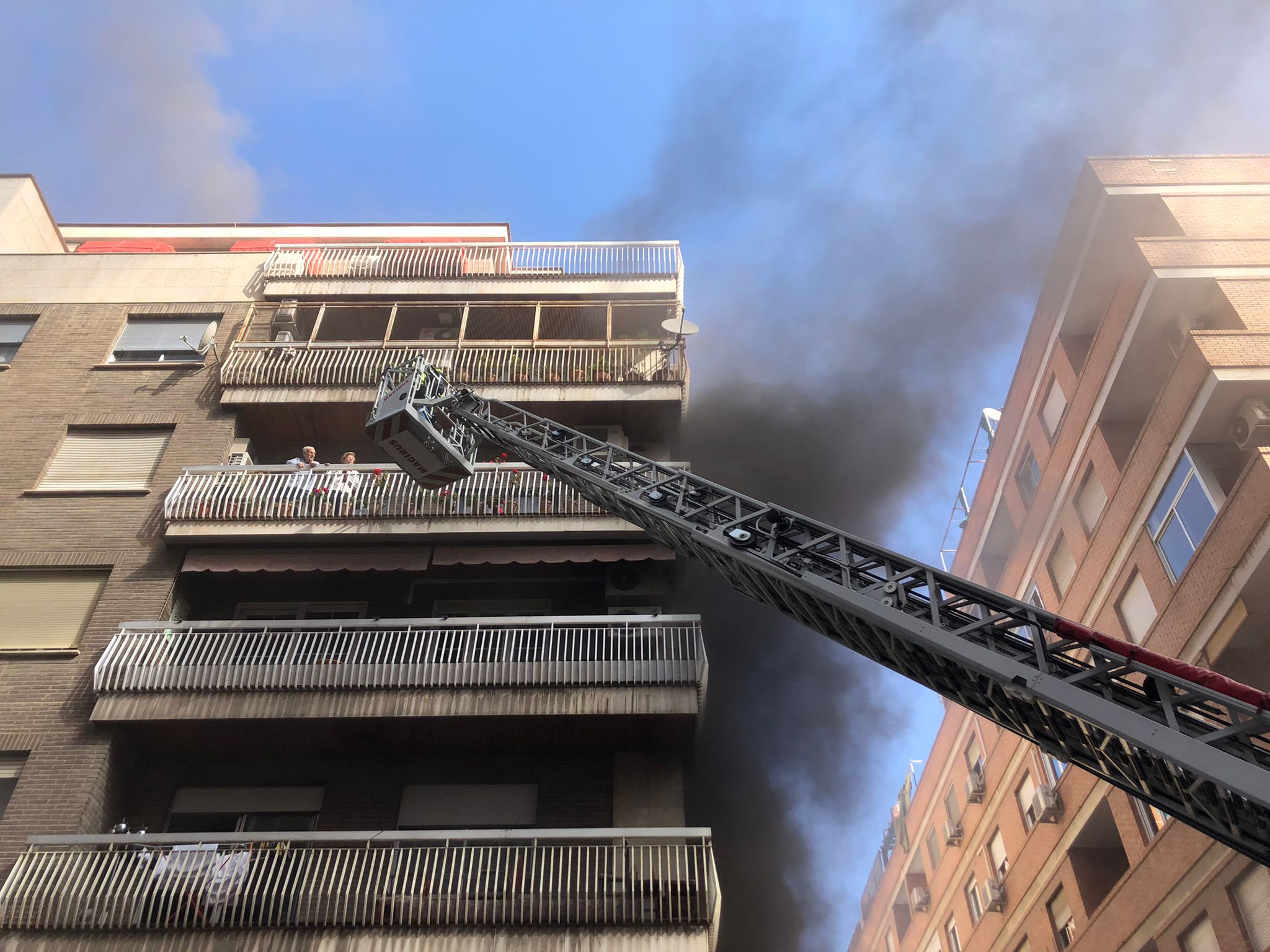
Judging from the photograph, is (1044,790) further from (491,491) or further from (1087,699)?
(1087,699)

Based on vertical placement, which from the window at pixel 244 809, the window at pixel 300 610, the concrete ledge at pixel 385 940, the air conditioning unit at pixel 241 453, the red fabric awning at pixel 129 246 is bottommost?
the concrete ledge at pixel 385 940

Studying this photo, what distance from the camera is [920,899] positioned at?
101 feet

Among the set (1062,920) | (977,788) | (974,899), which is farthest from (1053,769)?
(974,899)

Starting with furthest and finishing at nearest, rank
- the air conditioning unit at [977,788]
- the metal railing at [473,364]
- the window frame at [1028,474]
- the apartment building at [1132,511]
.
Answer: the air conditioning unit at [977,788]
the window frame at [1028,474]
the metal railing at [473,364]
the apartment building at [1132,511]

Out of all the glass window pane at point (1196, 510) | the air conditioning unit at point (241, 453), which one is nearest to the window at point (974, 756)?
the glass window pane at point (1196, 510)

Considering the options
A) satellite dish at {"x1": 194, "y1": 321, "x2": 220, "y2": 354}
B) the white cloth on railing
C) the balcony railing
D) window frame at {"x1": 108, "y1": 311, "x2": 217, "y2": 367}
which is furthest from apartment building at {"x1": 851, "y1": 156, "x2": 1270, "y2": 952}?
window frame at {"x1": 108, "y1": 311, "x2": 217, "y2": 367}

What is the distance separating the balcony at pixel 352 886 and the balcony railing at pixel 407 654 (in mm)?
1830

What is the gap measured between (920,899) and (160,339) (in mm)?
29124

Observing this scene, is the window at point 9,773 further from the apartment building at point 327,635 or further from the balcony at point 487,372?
the balcony at point 487,372

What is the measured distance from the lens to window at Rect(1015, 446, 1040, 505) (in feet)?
70.7

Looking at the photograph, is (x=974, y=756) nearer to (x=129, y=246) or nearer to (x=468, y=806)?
(x=468, y=806)

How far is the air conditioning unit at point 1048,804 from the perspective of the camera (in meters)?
17.7

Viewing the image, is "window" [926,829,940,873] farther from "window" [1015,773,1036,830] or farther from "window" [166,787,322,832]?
"window" [166,787,322,832]

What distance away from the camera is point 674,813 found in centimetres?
1057
